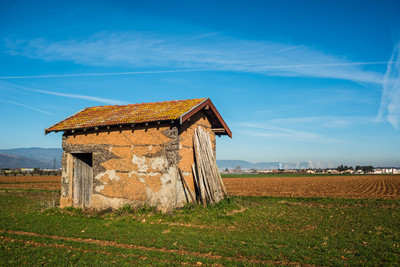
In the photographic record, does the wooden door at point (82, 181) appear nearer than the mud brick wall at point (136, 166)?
No

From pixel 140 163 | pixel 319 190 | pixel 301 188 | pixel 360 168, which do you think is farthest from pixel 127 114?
pixel 360 168

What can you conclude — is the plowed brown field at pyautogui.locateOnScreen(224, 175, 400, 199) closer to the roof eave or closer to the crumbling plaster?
the roof eave

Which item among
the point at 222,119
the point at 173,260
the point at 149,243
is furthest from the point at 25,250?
the point at 222,119

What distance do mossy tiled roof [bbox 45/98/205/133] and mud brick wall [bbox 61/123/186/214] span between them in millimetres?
430

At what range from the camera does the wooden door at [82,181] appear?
14.7 metres

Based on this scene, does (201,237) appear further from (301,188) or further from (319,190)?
(301,188)

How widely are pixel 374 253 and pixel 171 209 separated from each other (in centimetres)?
729

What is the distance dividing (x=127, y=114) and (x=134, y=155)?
8.34ft

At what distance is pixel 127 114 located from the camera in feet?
47.7

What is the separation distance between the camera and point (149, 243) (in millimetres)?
8070

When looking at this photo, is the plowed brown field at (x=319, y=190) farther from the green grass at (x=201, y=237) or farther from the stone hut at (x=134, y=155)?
the stone hut at (x=134, y=155)

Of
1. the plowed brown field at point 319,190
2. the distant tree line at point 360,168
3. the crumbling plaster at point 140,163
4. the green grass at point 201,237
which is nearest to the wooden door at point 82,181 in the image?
the crumbling plaster at point 140,163

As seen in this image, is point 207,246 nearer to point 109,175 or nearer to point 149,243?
point 149,243

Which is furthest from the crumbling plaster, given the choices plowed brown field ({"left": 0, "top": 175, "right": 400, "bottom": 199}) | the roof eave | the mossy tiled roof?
plowed brown field ({"left": 0, "top": 175, "right": 400, "bottom": 199})
